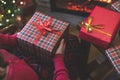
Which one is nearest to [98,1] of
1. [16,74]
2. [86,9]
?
[86,9]

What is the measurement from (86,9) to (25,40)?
3.20 feet

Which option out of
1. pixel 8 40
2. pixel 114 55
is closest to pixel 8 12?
pixel 8 40

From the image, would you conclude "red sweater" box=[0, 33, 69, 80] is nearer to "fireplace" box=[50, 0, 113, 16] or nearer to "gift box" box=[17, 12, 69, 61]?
"gift box" box=[17, 12, 69, 61]

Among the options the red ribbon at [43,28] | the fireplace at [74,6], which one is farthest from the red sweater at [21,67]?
the fireplace at [74,6]

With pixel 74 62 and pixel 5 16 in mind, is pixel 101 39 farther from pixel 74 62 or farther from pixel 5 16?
pixel 5 16

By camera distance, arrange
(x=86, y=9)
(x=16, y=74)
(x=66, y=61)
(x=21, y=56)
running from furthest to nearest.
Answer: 1. (x=86, y=9)
2. (x=66, y=61)
3. (x=21, y=56)
4. (x=16, y=74)

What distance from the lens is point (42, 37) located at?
56.5 inches

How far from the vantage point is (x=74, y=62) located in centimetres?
167

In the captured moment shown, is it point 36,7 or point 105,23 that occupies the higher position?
point 105,23

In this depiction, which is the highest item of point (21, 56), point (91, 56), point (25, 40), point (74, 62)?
point (25, 40)

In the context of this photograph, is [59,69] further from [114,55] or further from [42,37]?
[114,55]

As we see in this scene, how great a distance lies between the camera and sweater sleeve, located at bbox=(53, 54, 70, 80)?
1344mm

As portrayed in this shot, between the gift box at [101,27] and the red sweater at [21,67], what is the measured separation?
0.23m

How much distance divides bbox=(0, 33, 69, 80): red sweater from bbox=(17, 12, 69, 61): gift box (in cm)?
6
